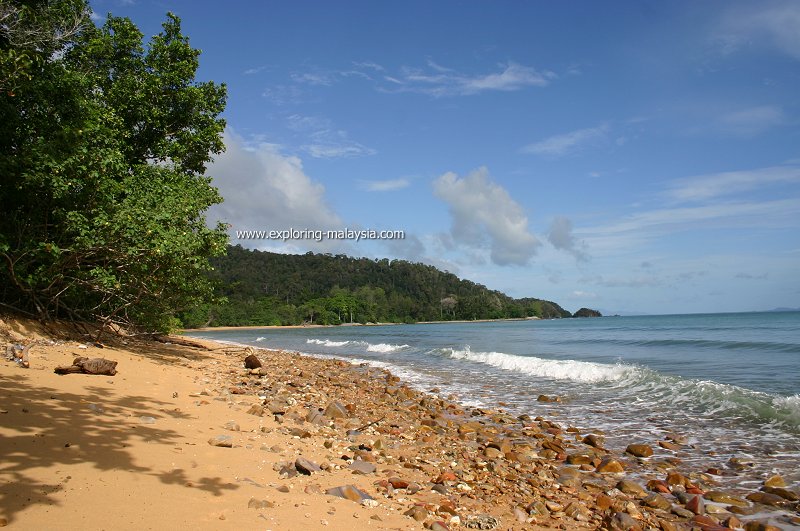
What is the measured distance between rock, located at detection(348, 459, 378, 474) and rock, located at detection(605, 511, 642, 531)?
2.68m

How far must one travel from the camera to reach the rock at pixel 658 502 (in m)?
5.40

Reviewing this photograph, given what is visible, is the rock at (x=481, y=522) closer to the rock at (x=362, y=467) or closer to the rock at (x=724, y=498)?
the rock at (x=362, y=467)

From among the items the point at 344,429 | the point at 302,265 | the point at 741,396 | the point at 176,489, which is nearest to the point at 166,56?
the point at 344,429

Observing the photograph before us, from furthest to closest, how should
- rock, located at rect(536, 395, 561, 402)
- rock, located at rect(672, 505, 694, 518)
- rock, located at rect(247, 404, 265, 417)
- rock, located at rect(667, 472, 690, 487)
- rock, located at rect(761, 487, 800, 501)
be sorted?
rock, located at rect(536, 395, 561, 402), rock, located at rect(247, 404, 265, 417), rock, located at rect(667, 472, 690, 487), rock, located at rect(761, 487, 800, 501), rock, located at rect(672, 505, 694, 518)

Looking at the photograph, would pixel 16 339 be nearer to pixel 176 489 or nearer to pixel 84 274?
pixel 84 274

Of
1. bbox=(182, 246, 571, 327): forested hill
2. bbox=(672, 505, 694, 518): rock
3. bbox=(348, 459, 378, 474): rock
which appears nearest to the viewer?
bbox=(672, 505, 694, 518): rock

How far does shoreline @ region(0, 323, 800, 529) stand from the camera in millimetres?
3986

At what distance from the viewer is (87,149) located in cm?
1095

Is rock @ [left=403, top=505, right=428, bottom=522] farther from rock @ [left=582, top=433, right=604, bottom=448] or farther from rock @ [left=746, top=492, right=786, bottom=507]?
rock @ [left=582, top=433, right=604, bottom=448]

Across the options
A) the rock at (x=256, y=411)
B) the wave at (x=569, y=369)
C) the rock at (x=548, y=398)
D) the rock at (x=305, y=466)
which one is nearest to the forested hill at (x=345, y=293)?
the wave at (x=569, y=369)

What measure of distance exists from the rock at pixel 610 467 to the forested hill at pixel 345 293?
101700 millimetres

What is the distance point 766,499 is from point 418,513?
14.2 feet

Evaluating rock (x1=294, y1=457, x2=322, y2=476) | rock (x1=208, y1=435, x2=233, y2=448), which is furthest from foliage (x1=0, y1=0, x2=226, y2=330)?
rock (x1=294, y1=457, x2=322, y2=476)

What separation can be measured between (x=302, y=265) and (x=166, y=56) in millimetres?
147839
